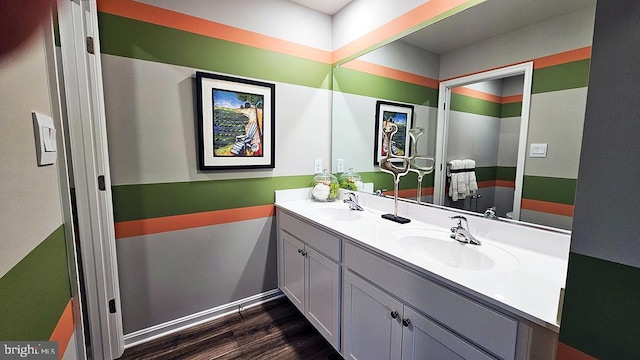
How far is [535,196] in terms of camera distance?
1.20 m

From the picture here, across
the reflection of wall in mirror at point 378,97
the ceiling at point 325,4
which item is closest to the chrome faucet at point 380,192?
the reflection of wall in mirror at point 378,97

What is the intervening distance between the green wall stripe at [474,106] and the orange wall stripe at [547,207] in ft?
1.49

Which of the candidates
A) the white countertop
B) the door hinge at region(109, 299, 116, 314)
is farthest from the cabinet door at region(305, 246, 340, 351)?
the door hinge at region(109, 299, 116, 314)

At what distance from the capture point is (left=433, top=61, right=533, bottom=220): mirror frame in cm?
121

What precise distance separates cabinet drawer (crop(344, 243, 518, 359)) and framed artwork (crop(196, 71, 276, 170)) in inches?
47.5

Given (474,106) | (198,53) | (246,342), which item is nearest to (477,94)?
(474,106)

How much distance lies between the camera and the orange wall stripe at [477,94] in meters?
1.32

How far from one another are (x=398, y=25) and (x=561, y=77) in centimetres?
102

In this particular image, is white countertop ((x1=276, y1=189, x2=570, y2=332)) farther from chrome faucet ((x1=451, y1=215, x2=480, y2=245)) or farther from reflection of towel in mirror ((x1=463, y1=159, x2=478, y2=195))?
reflection of towel in mirror ((x1=463, y1=159, x2=478, y2=195))

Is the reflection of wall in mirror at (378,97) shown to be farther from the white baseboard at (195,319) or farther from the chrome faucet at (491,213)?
the white baseboard at (195,319)

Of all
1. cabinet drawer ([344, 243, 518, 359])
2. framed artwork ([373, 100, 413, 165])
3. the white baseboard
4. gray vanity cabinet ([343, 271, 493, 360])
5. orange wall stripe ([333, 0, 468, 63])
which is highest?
orange wall stripe ([333, 0, 468, 63])

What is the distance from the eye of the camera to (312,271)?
1.72 m

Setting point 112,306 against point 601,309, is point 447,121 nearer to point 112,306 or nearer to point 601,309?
point 601,309

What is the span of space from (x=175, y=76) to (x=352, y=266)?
1.66 meters
